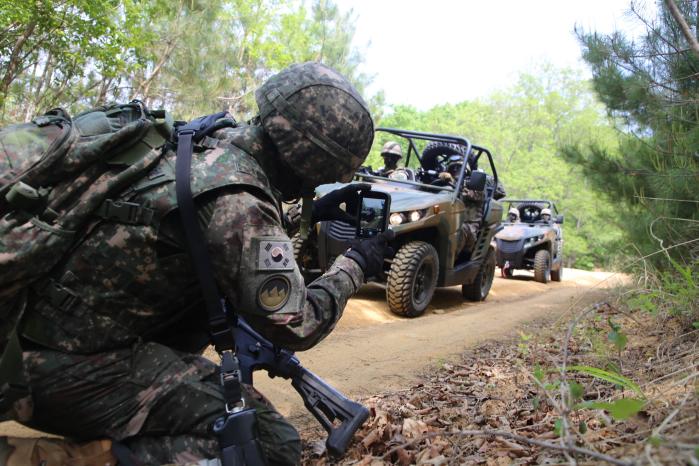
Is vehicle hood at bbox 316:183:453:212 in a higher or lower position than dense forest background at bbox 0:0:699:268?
lower

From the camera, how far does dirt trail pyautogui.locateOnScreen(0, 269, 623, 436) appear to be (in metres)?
3.49

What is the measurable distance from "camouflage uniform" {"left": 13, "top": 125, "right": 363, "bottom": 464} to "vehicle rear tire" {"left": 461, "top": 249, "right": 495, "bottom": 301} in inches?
246

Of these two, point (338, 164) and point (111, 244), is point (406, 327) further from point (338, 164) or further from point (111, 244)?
point (111, 244)

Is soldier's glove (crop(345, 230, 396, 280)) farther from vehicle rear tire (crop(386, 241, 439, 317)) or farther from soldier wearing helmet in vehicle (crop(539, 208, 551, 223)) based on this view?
soldier wearing helmet in vehicle (crop(539, 208, 551, 223))

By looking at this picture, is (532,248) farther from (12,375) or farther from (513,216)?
(12,375)

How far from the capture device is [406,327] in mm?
5547

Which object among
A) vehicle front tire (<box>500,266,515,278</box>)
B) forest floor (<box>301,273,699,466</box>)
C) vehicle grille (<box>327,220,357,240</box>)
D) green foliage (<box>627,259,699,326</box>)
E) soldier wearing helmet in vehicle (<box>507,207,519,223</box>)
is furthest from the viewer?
soldier wearing helmet in vehicle (<box>507,207,519,223</box>)

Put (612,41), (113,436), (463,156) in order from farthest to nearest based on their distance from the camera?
(463,156) < (612,41) < (113,436)

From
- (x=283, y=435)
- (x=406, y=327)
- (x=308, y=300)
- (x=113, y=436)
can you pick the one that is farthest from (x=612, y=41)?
(x=113, y=436)

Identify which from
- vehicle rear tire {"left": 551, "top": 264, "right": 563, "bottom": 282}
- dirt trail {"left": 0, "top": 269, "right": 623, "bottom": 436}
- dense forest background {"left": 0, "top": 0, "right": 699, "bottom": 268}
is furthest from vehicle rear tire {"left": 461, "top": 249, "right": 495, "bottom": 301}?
vehicle rear tire {"left": 551, "top": 264, "right": 563, "bottom": 282}

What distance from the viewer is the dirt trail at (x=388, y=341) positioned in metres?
3.49

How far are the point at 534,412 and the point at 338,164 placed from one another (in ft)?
4.72

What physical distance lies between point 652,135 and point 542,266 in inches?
261

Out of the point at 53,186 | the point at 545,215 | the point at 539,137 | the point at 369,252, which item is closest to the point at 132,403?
the point at 53,186
